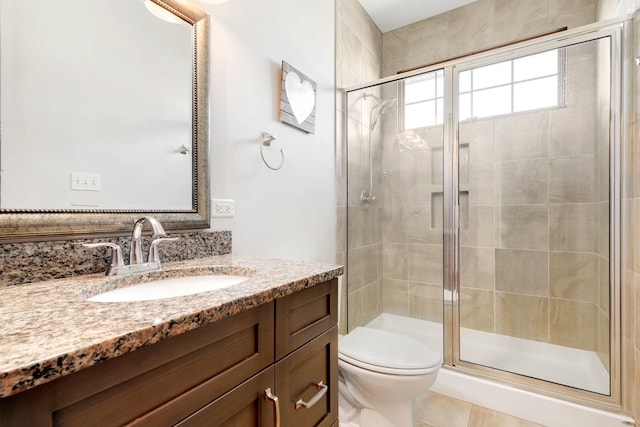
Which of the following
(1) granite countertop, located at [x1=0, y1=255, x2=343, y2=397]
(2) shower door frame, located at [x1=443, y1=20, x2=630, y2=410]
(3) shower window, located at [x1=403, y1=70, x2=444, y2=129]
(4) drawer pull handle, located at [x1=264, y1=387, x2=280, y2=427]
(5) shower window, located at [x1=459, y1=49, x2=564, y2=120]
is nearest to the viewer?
(1) granite countertop, located at [x1=0, y1=255, x2=343, y2=397]

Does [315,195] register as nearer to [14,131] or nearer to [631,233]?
Answer: [14,131]

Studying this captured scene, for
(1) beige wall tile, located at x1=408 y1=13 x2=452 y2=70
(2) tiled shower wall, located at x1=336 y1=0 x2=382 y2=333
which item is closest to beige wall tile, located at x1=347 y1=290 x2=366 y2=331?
(2) tiled shower wall, located at x1=336 y1=0 x2=382 y2=333

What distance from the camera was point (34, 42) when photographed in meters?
0.78

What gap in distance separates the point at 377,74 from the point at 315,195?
60.1 inches

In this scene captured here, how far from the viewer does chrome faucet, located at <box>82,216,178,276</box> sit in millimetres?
842

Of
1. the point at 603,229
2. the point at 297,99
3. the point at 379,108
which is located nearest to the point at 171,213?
the point at 297,99

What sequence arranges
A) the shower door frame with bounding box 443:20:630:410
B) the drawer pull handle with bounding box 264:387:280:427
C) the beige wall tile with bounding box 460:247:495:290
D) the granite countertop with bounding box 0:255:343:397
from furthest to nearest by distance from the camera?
the beige wall tile with bounding box 460:247:495:290 < the shower door frame with bounding box 443:20:630:410 < the drawer pull handle with bounding box 264:387:280:427 < the granite countertop with bounding box 0:255:343:397

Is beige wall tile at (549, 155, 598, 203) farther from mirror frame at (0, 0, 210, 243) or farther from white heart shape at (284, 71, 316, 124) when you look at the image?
mirror frame at (0, 0, 210, 243)

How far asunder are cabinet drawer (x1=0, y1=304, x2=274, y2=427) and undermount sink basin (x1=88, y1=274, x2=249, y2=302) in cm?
26

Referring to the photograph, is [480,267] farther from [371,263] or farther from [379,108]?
[379,108]

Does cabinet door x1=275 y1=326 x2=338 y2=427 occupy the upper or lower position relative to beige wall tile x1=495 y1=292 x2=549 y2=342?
upper

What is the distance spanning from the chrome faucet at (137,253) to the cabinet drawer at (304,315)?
0.43 m

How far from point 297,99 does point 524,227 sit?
178cm

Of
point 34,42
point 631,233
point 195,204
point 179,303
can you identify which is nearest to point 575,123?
point 631,233
